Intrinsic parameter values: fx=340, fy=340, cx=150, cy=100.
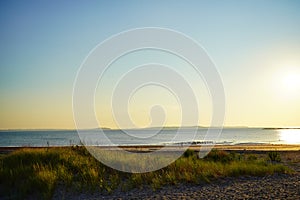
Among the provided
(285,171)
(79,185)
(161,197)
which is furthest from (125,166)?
(285,171)

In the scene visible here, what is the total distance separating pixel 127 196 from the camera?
10.7 metres

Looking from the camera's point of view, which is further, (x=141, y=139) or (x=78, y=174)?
(x=141, y=139)

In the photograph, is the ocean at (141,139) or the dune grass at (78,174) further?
the ocean at (141,139)

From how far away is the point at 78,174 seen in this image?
42.1ft

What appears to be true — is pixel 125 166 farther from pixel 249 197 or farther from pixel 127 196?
pixel 249 197

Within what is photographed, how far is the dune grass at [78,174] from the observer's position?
11.4 m

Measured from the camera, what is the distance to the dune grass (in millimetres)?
11376

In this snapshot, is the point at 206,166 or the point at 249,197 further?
the point at 206,166

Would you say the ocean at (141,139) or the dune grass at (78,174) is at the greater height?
the dune grass at (78,174)

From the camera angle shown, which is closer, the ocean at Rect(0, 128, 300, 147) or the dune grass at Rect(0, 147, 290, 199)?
the dune grass at Rect(0, 147, 290, 199)

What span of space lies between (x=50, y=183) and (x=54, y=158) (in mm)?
3107

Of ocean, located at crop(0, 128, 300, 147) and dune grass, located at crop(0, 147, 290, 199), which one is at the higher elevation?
dune grass, located at crop(0, 147, 290, 199)

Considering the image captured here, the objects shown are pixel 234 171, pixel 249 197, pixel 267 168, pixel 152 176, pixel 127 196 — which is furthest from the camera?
pixel 267 168

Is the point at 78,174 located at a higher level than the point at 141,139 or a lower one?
higher
